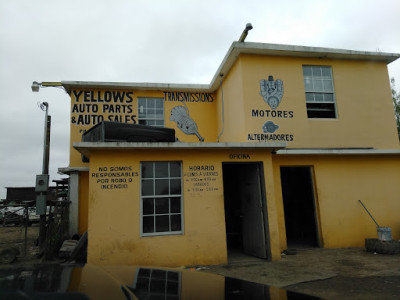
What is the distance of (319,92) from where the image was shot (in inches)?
408

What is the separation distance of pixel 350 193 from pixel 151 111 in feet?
25.9

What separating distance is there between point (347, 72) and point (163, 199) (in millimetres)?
8503

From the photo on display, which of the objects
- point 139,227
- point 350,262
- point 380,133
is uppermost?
point 380,133

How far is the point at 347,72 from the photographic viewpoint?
Answer: 1072 centimetres

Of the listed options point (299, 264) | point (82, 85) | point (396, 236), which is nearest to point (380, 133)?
point (396, 236)

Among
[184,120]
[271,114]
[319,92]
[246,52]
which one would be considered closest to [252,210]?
[271,114]

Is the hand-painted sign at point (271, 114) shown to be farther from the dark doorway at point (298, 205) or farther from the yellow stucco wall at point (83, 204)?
the yellow stucco wall at point (83, 204)

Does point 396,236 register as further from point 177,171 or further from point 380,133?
point 177,171

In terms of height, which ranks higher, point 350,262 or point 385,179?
point 385,179

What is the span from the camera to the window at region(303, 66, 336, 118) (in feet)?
33.7

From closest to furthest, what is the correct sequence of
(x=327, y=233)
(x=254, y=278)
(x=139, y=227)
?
(x=254, y=278) < (x=139, y=227) < (x=327, y=233)

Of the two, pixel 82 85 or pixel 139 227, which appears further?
pixel 82 85

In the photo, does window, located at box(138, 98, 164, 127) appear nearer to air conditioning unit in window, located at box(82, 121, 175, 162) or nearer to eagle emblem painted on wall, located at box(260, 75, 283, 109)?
air conditioning unit in window, located at box(82, 121, 175, 162)

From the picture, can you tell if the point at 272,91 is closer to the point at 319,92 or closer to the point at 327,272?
the point at 319,92
